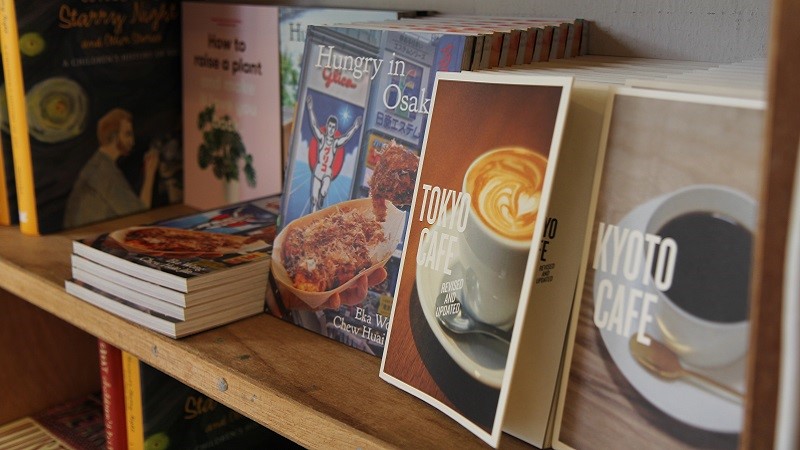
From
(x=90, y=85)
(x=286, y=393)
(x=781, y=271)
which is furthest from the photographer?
(x=90, y=85)

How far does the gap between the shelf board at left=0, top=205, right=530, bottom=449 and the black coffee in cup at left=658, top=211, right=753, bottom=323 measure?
0.20 meters

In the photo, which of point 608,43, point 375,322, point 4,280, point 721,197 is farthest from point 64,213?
point 721,197

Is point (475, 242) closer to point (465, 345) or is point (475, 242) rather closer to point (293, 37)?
point (465, 345)

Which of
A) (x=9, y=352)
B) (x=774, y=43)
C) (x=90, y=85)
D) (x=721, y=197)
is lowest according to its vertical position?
(x=9, y=352)

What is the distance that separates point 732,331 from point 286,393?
1.30 ft

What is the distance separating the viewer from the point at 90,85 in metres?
1.26

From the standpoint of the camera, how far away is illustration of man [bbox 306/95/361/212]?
0.90 meters

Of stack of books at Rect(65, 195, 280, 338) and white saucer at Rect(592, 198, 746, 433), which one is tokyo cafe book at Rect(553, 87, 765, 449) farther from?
stack of books at Rect(65, 195, 280, 338)

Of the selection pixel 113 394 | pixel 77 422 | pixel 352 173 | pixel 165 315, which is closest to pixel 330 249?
pixel 352 173

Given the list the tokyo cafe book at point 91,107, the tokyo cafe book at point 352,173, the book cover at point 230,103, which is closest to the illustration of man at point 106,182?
the tokyo cafe book at point 91,107

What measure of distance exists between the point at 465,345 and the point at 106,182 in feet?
2.75

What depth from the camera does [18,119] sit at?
118cm

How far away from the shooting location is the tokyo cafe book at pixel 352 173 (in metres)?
0.83

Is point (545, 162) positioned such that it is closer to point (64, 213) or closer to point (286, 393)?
point (286, 393)
